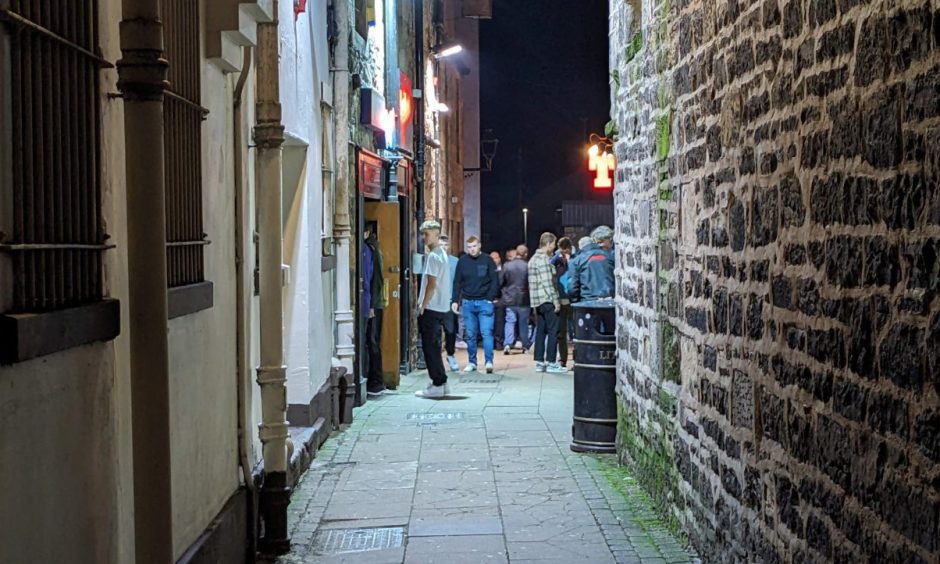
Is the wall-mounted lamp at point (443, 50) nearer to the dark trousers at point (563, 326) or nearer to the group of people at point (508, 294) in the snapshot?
the group of people at point (508, 294)

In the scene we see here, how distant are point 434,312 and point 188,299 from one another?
8.57 metres

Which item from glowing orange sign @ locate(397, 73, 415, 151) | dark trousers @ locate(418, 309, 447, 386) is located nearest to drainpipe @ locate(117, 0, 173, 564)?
dark trousers @ locate(418, 309, 447, 386)

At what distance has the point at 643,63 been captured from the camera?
8836 millimetres

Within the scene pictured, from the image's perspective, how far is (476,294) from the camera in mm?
17109

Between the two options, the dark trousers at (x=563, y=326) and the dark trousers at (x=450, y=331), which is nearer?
the dark trousers at (x=450, y=331)

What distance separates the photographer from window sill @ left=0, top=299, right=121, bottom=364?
3.25m

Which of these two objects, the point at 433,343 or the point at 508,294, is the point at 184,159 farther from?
the point at 508,294

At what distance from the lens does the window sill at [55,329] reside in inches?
128

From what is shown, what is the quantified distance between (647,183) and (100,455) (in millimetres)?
5532

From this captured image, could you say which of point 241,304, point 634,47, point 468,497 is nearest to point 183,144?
point 241,304

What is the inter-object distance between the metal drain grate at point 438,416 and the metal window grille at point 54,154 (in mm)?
8317

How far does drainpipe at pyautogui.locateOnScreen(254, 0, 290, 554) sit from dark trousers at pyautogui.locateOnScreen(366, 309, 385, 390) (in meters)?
7.07

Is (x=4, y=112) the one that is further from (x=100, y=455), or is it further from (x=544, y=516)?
(x=544, y=516)

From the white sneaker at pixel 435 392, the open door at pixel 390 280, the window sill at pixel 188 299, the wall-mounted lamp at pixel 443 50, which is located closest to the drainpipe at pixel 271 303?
the window sill at pixel 188 299
